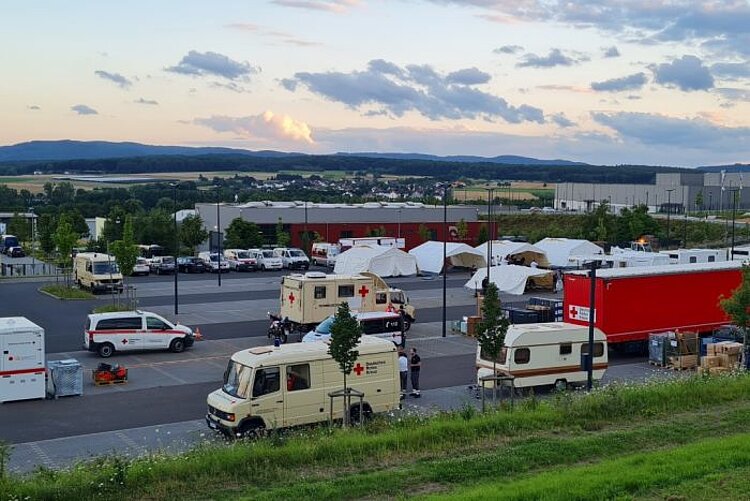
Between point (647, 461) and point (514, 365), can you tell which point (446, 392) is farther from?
point (647, 461)

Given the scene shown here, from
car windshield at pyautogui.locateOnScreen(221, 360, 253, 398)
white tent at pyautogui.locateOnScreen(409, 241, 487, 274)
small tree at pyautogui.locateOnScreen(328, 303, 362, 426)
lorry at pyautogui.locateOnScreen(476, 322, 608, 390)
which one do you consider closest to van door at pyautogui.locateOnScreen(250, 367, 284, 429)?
car windshield at pyautogui.locateOnScreen(221, 360, 253, 398)

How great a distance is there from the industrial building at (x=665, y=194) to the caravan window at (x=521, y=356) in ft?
278

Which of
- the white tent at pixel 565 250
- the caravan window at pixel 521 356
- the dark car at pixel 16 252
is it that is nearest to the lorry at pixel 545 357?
the caravan window at pixel 521 356

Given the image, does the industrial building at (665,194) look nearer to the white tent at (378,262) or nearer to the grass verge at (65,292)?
the white tent at (378,262)

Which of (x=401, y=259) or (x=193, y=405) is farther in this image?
(x=401, y=259)

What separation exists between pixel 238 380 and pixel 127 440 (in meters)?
2.51

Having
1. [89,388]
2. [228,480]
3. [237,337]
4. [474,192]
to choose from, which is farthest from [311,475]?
[474,192]

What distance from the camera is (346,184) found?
198500 mm

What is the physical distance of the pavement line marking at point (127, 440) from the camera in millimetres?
16188

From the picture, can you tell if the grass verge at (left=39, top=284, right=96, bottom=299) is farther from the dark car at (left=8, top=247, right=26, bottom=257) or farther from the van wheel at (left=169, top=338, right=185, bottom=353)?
the dark car at (left=8, top=247, right=26, bottom=257)

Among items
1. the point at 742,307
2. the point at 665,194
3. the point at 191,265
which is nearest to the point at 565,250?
the point at 191,265

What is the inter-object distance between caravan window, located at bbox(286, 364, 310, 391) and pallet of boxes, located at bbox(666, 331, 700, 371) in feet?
40.8

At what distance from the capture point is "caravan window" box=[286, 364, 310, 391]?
16.7 metres

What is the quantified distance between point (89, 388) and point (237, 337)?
8.34m
